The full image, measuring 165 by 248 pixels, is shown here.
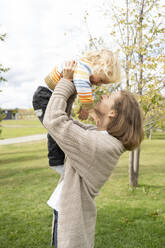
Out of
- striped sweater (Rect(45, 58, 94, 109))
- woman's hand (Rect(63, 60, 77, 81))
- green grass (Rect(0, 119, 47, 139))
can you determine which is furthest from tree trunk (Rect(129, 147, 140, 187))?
green grass (Rect(0, 119, 47, 139))

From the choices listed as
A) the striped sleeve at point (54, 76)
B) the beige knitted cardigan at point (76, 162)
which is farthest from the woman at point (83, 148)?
the striped sleeve at point (54, 76)

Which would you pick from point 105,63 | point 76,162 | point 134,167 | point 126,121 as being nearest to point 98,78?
point 105,63

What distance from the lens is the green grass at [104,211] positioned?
439 centimetres

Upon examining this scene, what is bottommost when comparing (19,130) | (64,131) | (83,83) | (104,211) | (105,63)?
(19,130)

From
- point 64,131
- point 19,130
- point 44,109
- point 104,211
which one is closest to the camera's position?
point 64,131

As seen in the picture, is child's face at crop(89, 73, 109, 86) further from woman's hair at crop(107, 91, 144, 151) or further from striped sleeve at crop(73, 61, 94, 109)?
woman's hair at crop(107, 91, 144, 151)

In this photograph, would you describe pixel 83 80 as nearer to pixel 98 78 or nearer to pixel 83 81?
pixel 83 81

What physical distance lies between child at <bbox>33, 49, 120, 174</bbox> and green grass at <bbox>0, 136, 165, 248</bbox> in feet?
9.25

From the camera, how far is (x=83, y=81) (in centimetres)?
172

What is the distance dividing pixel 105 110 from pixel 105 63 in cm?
35

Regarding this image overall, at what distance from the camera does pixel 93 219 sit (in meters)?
1.80

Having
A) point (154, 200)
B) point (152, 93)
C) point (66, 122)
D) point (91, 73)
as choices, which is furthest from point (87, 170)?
point (154, 200)

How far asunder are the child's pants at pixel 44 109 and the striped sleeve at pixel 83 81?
1.18ft

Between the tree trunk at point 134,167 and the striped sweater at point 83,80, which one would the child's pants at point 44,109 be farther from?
the tree trunk at point 134,167
